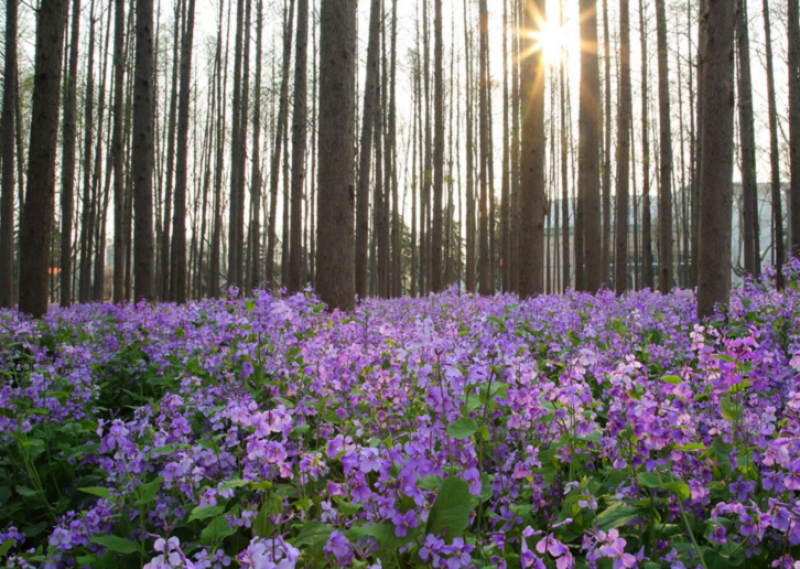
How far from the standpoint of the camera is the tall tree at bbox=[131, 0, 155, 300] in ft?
31.4

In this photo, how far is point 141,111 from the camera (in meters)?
9.56

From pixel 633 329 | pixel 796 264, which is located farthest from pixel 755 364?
pixel 796 264

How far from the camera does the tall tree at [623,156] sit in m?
12.4

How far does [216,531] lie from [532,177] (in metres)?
8.72

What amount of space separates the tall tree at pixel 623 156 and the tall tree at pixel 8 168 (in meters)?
12.8

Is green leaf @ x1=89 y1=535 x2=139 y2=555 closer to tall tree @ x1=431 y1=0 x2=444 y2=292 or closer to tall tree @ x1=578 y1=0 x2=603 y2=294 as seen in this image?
tall tree @ x1=578 y1=0 x2=603 y2=294

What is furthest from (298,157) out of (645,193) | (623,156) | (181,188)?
(645,193)

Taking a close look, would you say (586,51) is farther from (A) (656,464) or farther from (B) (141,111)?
(A) (656,464)

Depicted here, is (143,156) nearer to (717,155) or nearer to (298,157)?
(298,157)

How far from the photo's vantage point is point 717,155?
220 inches

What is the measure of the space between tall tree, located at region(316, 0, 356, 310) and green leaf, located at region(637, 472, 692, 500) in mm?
5471

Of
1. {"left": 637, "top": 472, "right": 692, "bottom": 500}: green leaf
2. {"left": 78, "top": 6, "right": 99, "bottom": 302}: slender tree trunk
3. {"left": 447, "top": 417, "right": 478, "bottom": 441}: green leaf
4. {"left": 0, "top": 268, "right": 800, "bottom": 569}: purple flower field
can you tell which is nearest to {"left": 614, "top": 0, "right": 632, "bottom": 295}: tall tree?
{"left": 0, "top": 268, "right": 800, "bottom": 569}: purple flower field

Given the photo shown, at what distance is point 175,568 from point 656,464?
1520 millimetres

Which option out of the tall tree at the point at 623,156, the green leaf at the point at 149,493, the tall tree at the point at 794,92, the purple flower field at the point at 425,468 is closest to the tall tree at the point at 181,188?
the tall tree at the point at 623,156
